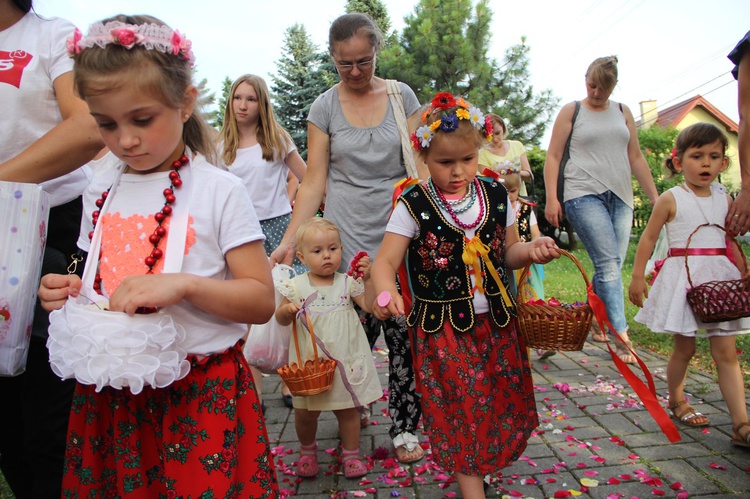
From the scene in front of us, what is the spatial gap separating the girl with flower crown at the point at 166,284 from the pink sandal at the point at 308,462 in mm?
1522

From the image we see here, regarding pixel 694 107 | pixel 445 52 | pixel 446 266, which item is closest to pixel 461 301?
pixel 446 266

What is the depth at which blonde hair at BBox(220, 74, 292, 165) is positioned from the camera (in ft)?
16.1

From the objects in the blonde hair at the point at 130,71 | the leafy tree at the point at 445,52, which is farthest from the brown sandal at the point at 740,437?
the leafy tree at the point at 445,52

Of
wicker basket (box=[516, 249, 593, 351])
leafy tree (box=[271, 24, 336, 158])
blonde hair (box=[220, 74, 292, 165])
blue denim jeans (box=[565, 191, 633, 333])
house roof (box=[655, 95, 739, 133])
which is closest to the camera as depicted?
wicker basket (box=[516, 249, 593, 351])

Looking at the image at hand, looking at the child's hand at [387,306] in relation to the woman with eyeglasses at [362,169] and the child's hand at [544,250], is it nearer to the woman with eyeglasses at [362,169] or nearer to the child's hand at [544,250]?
the child's hand at [544,250]

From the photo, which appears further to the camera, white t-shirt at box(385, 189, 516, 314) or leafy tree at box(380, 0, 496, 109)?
leafy tree at box(380, 0, 496, 109)

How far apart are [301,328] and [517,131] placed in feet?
86.3

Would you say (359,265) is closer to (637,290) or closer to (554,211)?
(637,290)

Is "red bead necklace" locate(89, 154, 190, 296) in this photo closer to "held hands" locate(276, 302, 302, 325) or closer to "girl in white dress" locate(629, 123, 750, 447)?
"held hands" locate(276, 302, 302, 325)

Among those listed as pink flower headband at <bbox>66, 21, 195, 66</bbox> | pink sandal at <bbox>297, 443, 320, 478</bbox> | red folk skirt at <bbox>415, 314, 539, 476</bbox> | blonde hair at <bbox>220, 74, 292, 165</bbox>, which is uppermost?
blonde hair at <bbox>220, 74, 292, 165</bbox>

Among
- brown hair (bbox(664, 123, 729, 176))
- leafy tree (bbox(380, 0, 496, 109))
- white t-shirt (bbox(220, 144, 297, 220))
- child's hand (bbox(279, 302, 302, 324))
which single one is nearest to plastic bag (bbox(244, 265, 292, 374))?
child's hand (bbox(279, 302, 302, 324))

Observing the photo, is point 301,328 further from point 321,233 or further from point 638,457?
point 638,457

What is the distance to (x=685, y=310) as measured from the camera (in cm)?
373

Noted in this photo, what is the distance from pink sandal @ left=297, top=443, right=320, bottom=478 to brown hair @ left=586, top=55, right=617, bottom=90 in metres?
3.80
